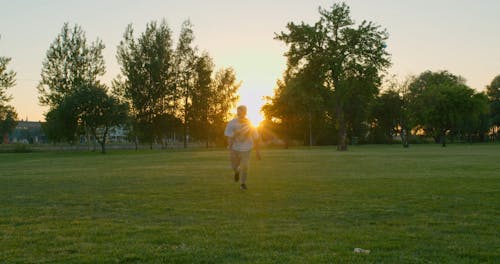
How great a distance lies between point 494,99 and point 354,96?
4906cm

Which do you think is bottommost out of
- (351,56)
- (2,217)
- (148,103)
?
(2,217)

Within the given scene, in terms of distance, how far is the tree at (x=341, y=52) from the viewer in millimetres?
55625

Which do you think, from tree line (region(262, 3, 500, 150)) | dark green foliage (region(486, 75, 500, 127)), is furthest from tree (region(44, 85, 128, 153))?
dark green foliage (region(486, 75, 500, 127))

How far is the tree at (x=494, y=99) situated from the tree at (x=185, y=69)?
67.7m

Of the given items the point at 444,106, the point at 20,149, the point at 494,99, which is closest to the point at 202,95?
the point at 20,149

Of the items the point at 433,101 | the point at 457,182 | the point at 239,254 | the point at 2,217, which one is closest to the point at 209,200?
the point at 2,217

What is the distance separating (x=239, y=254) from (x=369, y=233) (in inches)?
85.9

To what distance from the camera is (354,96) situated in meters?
78.8

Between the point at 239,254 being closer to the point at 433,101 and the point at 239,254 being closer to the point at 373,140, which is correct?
the point at 433,101

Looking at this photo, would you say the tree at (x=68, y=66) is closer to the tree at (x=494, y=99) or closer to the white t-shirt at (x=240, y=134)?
the white t-shirt at (x=240, y=134)

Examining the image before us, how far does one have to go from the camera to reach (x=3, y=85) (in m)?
58.7

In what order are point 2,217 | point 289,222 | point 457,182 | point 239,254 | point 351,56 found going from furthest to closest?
point 351,56 < point 457,182 < point 2,217 < point 289,222 < point 239,254

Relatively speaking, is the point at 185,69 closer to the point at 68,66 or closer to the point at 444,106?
the point at 68,66

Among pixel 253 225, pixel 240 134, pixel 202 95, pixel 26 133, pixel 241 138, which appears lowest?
pixel 253 225
